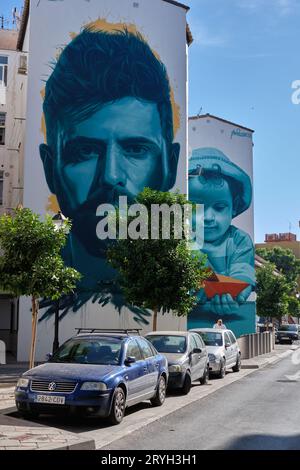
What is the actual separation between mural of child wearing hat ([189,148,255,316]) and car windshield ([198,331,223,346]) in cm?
1927

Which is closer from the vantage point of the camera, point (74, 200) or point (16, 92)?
point (74, 200)

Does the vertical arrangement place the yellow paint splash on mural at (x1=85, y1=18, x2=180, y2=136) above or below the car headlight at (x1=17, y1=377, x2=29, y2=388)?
above

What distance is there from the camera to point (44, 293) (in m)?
14.2

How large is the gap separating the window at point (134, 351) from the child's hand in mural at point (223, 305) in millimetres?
27694

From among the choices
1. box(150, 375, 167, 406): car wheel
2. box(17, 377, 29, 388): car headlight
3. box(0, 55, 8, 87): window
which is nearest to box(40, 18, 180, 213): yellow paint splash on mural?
box(0, 55, 8, 87): window

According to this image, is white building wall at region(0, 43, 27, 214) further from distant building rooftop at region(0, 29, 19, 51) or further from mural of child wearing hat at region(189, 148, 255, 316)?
mural of child wearing hat at region(189, 148, 255, 316)

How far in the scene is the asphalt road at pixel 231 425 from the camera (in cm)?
845

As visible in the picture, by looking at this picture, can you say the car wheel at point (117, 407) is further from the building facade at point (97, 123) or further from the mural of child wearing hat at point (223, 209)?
the mural of child wearing hat at point (223, 209)

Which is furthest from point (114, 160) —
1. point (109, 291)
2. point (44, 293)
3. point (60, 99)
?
point (44, 293)

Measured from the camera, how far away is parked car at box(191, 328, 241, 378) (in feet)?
62.1

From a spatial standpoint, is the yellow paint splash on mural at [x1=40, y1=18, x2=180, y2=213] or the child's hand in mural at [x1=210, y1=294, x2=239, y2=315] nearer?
the yellow paint splash on mural at [x1=40, y1=18, x2=180, y2=213]

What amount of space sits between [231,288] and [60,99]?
64.0 feet

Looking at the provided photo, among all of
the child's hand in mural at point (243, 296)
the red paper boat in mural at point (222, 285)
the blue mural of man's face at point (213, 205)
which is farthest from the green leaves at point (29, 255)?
the child's hand in mural at point (243, 296)

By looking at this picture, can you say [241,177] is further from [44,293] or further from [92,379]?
[92,379]
